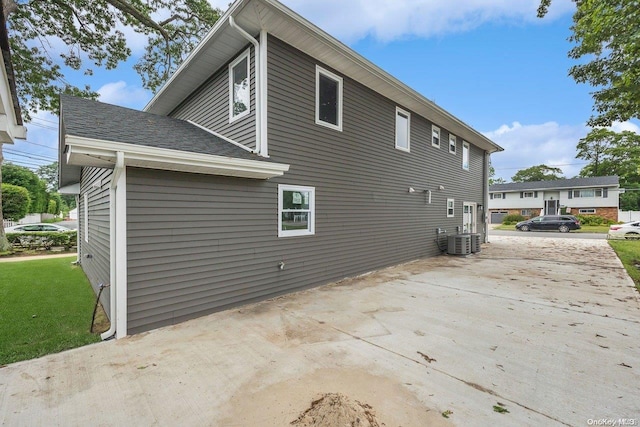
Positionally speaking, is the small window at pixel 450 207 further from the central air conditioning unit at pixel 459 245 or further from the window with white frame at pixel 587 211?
the window with white frame at pixel 587 211

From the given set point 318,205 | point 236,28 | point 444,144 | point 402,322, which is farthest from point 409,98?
point 402,322

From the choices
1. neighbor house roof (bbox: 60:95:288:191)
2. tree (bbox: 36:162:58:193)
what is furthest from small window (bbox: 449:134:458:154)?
tree (bbox: 36:162:58:193)

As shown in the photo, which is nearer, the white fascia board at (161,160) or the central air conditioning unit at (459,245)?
the white fascia board at (161,160)

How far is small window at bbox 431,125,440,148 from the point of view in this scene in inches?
413

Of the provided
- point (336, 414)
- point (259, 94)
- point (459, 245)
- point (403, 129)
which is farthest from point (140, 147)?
point (459, 245)

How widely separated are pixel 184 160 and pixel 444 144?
1005 centimetres

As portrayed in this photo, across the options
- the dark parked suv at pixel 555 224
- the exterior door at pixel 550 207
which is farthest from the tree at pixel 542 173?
the dark parked suv at pixel 555 224

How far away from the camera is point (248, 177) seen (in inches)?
197

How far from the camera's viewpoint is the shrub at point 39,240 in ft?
41.7

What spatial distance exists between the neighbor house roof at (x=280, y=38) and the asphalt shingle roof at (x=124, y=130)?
168 cm

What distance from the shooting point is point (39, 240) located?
512 inches

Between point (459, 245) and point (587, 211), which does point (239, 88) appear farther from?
point (587, 211)

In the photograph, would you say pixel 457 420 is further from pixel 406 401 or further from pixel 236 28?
pixel 236 28

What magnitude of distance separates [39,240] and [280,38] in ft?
48.4
